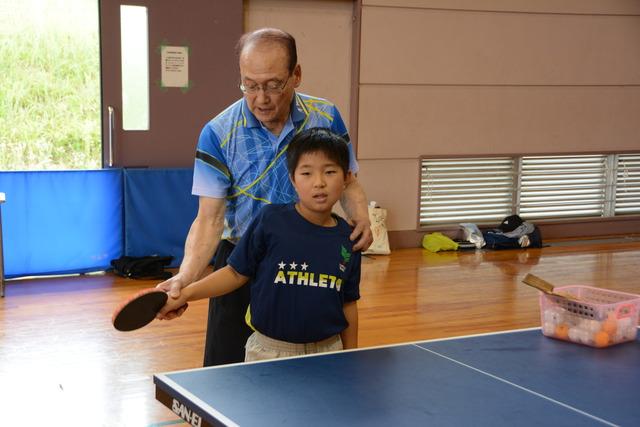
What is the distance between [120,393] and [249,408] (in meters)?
2.27

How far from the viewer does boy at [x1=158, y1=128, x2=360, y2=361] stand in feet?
8.77

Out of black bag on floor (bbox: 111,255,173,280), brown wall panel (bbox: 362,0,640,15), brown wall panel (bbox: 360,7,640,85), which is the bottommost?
black bag on floor (bbox: 111,255,173,280)

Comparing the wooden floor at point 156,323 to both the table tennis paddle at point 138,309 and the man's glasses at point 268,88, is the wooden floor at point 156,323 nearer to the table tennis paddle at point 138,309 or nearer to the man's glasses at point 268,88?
the table tennis paddle at point 138,309

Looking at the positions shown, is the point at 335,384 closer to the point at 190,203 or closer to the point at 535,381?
the point at 535,381

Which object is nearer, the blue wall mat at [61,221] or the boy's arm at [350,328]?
the boy's arm at [350,328]

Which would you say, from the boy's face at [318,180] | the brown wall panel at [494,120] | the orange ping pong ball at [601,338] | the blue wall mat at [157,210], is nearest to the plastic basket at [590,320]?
the orange ping pong ball at [601,338]

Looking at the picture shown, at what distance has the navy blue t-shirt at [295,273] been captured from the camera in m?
2.67

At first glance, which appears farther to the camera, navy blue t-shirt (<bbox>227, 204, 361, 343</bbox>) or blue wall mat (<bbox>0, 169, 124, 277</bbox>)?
blue wall mat (<bbox>0, 169, 124, 277</bbox>)

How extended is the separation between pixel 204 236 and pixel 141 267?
3.89 metres

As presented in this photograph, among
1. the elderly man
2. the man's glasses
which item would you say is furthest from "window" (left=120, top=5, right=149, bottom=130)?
the man's glasses

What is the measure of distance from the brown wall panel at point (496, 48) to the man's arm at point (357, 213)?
16.3 ft

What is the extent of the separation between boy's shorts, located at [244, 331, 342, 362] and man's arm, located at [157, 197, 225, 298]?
11.0 inches

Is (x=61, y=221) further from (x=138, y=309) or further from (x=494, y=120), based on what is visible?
(x=138, y=309)

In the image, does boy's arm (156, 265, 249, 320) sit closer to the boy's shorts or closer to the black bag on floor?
the boy's shorts
